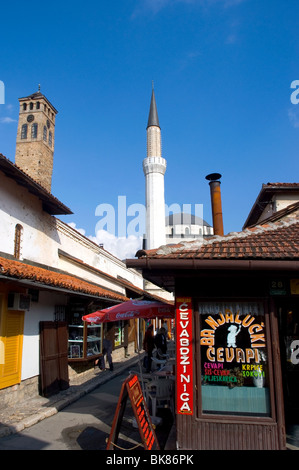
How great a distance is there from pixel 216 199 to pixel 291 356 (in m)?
5.14

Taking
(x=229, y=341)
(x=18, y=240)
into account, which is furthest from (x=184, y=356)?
(x=18, y=240)

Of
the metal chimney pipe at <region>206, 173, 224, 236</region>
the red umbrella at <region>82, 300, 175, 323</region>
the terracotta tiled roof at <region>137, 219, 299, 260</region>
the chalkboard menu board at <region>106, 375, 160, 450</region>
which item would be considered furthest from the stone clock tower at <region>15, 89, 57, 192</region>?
the chalkboard menu board at <region>106, 375, 160, 450</region>

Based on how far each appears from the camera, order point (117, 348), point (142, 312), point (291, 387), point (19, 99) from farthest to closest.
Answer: point (19, 99) < point (117, 348) < point (291, 387) < point (142, 312)

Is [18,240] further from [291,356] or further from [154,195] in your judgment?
[154,195]

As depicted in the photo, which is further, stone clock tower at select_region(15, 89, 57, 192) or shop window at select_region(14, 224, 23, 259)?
stone clock tower at select_region(15, 89, 57, 192)

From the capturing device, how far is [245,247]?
5.52m

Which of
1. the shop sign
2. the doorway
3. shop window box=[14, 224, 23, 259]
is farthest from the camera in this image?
shop window box=[14, 224, 23, 259]

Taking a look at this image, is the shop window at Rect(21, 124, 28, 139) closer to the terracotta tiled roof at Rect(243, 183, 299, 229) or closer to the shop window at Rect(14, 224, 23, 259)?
the shop window at Rect(14, 224, 23, 259)

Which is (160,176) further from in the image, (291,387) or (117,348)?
(291,387)

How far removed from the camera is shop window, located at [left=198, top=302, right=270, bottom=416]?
5.00 meters

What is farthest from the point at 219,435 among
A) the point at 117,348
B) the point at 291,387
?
the point at 117,348

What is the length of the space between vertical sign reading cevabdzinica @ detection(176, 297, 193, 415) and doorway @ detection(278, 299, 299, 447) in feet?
8.71
